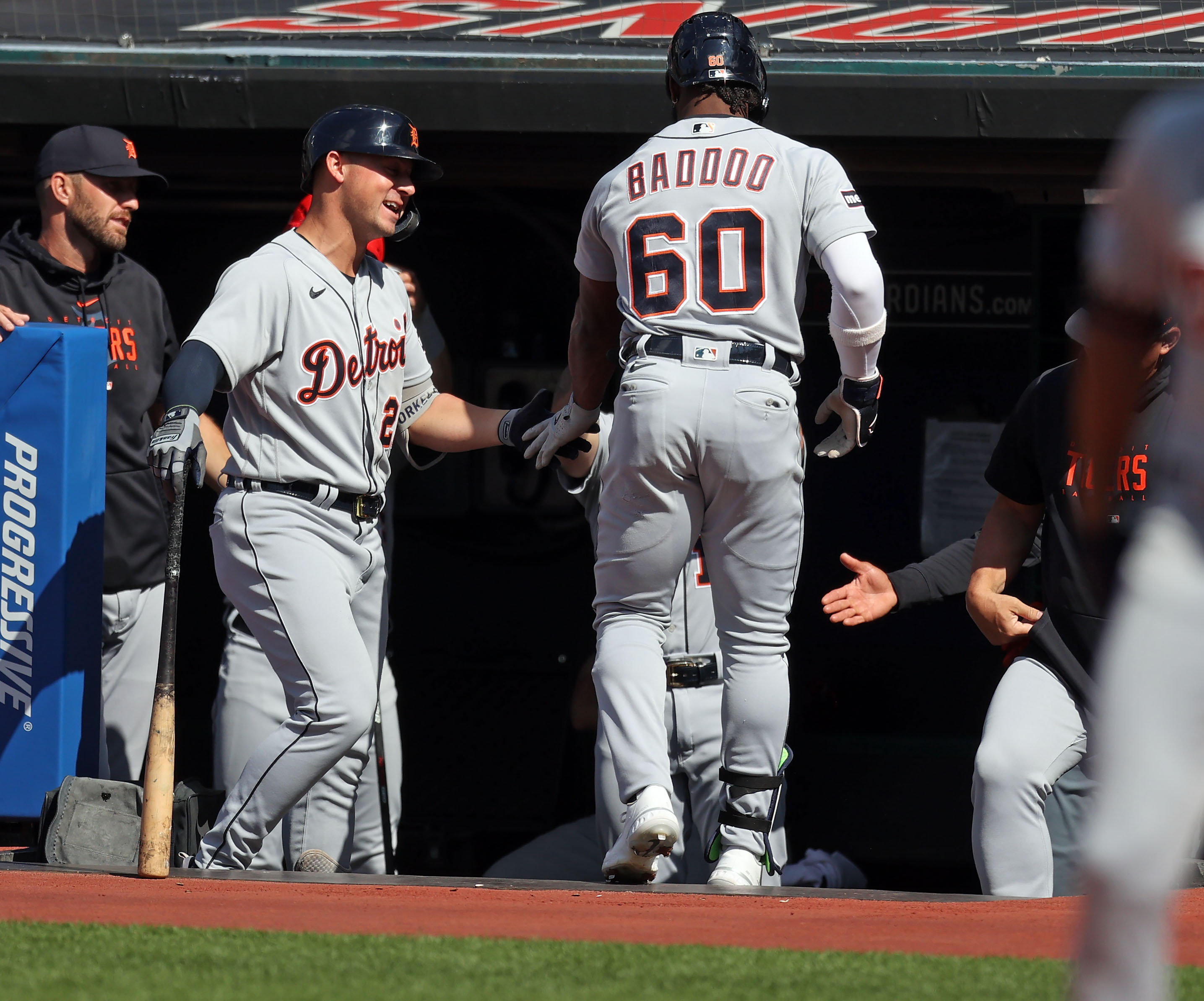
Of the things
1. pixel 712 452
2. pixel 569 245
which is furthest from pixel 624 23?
pixel 712 452

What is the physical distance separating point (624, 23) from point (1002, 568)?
2.08m

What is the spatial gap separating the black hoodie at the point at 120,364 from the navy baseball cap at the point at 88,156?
21 centimetres

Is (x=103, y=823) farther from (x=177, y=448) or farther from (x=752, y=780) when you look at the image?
(x=752, y=780)

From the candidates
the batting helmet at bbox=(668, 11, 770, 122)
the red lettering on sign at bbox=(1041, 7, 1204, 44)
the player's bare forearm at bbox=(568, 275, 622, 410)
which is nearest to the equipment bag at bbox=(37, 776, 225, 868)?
the player's bare forearm at bbox=(568, 275, 622, 410)

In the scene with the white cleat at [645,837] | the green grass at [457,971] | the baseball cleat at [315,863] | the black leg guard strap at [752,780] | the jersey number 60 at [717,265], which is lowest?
the green grass at [457,971]

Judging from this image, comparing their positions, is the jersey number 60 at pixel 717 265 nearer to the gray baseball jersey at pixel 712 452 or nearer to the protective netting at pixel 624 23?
the gray baseball jersey at pixel 712 452

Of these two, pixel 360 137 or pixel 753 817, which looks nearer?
pixel 753 817

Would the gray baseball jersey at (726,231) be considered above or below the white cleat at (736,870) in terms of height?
above

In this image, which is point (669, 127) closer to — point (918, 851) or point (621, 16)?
point (621, 16)

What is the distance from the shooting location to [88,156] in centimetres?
427

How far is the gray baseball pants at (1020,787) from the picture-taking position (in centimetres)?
325

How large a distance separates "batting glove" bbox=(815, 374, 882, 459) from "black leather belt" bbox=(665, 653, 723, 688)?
0.97 metres

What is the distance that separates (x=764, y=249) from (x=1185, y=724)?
74.4 inches

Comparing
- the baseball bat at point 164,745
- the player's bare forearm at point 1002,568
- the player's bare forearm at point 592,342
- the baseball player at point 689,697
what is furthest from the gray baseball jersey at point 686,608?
the baseball bat at point 164,745
